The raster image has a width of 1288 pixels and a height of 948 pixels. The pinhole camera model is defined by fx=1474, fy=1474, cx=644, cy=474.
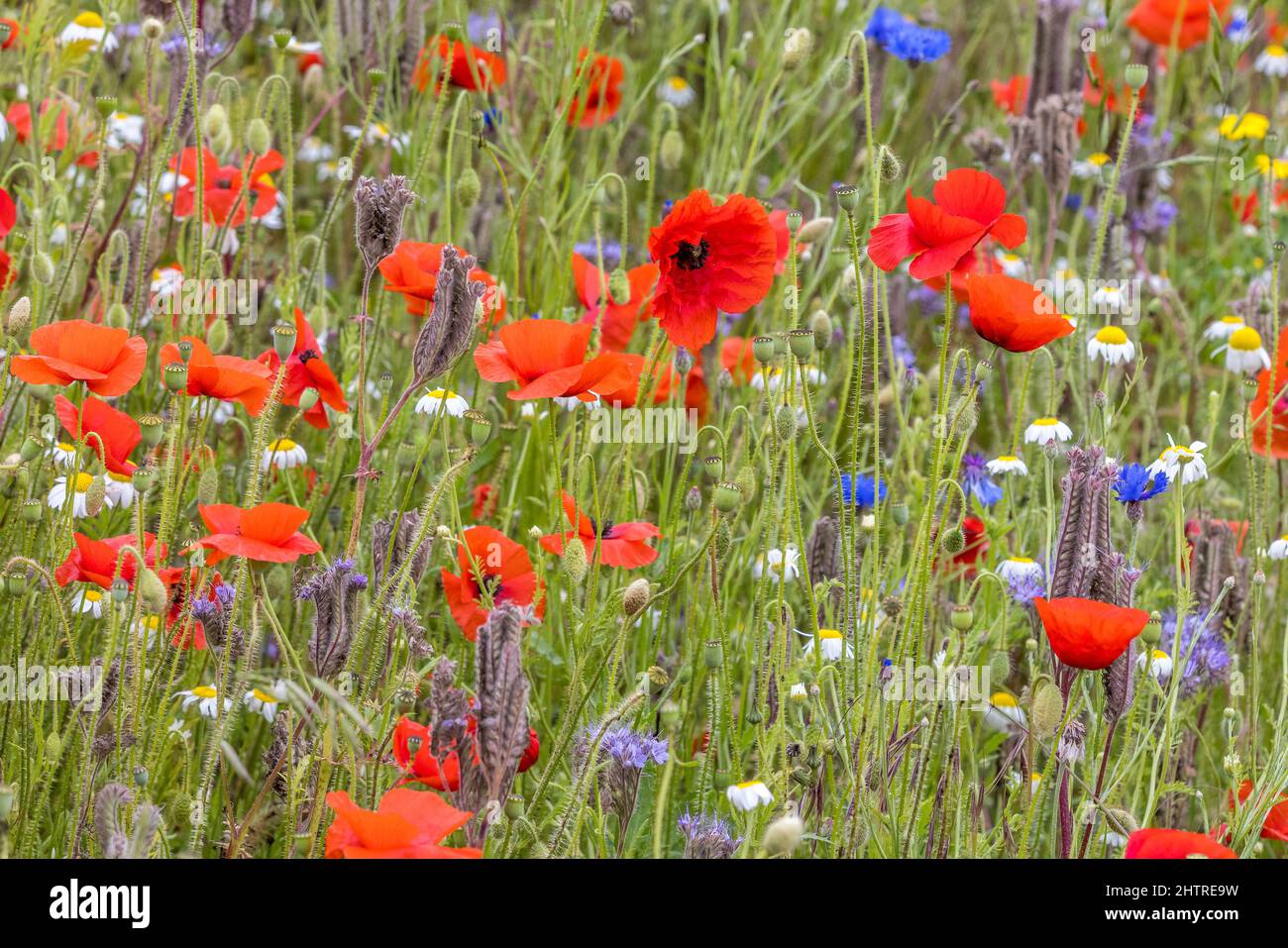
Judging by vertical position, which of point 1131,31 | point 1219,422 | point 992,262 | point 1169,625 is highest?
point 1131,31

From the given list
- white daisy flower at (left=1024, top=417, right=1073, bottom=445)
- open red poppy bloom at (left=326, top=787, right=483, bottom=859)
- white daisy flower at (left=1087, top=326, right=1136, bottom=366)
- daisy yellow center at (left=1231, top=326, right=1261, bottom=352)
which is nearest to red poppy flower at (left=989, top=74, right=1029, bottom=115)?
daisy yellow center at (left=1231, top=326, right=1261, bottom=352)

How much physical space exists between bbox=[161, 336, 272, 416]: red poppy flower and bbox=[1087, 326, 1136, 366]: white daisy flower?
125 centimetres

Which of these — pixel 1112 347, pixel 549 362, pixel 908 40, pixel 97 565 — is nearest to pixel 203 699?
pixel 97 565

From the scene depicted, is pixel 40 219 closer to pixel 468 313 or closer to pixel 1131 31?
pixel 468 313

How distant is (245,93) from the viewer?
3.38 meters

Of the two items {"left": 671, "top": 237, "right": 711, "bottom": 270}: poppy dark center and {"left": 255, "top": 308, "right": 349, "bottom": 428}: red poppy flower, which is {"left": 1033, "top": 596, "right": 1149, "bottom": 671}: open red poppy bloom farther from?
{"left": 255, "top": 308, "right": 349, "bottom": 428}: red poppy flower

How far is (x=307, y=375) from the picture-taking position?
1814 mm

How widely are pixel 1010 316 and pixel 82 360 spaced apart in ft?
3.08

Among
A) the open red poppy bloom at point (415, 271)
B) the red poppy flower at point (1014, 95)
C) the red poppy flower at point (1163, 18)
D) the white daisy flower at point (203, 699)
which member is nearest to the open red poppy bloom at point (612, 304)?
the open red poppy bloom at point (415, 271)

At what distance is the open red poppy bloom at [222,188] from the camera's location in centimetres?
224

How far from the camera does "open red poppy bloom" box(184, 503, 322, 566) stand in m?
1.38
